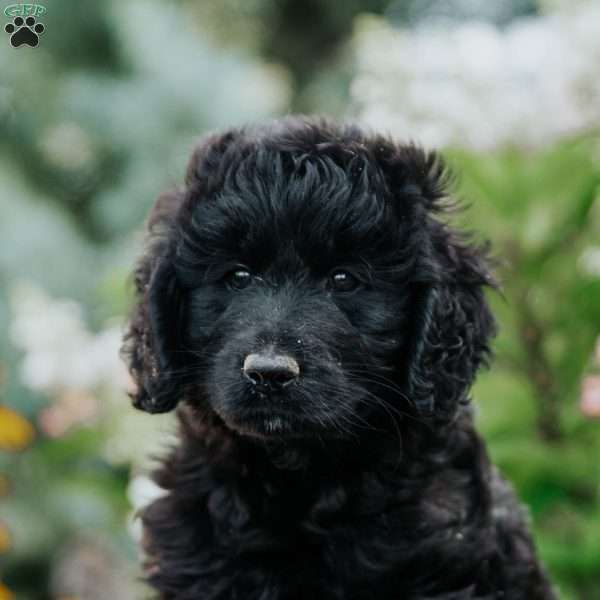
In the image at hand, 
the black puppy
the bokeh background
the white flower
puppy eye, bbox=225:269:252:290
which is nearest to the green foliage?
the bokeh background

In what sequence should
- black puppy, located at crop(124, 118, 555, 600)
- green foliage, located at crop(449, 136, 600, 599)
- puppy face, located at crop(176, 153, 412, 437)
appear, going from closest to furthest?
puppy face, located at crop(176, 153, 412, 437)
black puppy, located at crop(124, 118, 555, 600)
green foliage, located at crop(449, 136, 600, 599)

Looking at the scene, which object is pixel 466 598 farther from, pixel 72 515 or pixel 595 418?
pixel 72 515

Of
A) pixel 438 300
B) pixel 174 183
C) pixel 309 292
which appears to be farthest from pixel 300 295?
pixel 174 183

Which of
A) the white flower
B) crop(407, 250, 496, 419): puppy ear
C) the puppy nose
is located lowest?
the puppy nose

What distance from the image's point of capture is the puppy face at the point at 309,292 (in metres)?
3.77

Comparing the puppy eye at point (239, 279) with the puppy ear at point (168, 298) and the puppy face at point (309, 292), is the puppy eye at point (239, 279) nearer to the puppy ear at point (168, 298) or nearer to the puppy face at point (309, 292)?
the puppy face at point (309, 292)

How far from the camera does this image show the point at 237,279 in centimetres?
398

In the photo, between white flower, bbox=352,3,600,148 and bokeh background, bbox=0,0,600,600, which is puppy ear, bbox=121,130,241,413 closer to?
bokeh background, bbox=0,0,600,600

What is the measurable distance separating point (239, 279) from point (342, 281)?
0.35 meters

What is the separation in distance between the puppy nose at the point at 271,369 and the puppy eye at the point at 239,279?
36 centimetres

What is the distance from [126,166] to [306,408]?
23.9 ft

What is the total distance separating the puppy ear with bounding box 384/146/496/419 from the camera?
13.1 ft

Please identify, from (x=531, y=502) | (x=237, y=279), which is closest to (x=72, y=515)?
(x=531, y=502)

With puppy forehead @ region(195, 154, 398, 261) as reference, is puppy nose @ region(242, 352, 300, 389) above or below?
below
